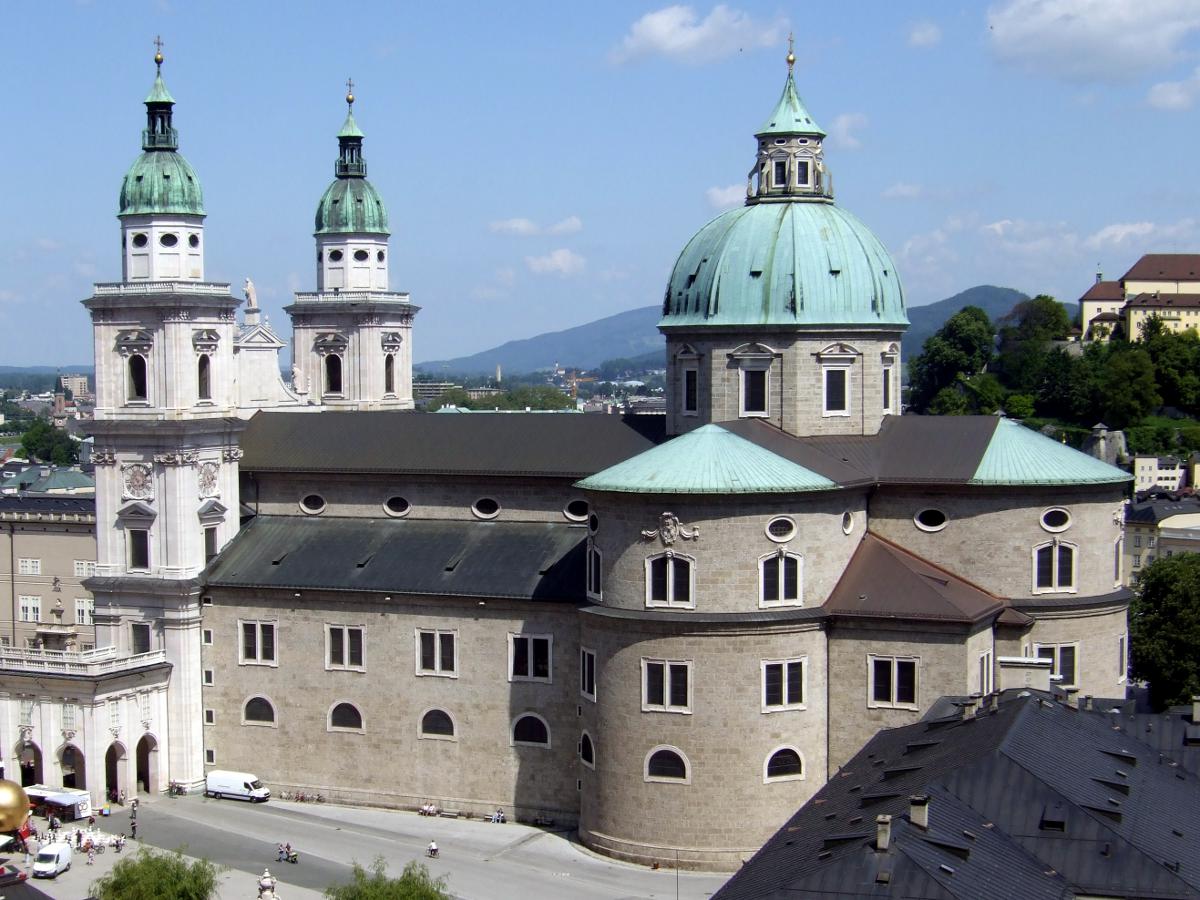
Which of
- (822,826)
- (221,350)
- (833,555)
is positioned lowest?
(822,826)

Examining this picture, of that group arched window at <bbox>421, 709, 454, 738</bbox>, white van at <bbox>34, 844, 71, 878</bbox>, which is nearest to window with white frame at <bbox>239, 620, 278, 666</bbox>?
arched window at <bbox>421, 709, 454, 738</bbox>

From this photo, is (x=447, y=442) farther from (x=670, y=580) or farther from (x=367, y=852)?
(x=367, y=852)

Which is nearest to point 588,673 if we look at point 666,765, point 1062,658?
point 666,765

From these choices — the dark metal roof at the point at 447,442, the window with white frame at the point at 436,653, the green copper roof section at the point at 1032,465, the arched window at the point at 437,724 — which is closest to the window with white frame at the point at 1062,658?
the green copper roof section at the point at 1032,465

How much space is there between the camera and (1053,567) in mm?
63656

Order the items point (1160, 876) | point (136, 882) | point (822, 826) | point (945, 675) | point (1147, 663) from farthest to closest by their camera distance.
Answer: point (1147, 663)
point (945, 675)
point (136, 882)
point (822, 826)
point (1160, 876)

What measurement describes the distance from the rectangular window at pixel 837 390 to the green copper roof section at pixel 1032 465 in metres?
5.94

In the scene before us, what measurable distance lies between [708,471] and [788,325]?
957 centimetres

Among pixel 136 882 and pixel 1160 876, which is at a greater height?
pixel 1160 876

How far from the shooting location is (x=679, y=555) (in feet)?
197

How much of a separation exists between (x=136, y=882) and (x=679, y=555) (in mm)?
20541

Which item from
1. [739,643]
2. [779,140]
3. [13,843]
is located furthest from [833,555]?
[13,843]

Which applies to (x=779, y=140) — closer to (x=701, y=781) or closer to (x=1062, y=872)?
(x=701, y=781)

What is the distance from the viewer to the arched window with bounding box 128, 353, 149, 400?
72.4 metres
